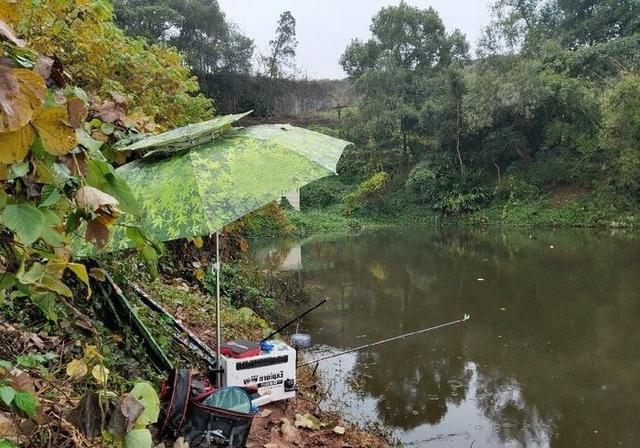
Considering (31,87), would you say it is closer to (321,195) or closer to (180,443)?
(180,443)

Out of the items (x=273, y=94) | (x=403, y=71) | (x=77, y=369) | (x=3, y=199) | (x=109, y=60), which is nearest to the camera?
(x=3, y=199)

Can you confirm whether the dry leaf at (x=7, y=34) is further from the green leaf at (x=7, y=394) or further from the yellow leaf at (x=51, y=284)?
the green leaf at (x=7, y=394)

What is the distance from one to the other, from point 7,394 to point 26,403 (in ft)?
0.17

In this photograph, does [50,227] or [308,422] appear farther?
[308,422]

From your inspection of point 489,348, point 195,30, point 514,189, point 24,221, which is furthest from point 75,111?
point 195,30

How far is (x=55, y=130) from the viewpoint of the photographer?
0.63 meters

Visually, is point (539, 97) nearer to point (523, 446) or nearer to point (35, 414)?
point (523, 446)

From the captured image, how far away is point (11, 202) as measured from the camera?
2.11 ft

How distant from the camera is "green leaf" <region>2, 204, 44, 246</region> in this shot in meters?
0.62

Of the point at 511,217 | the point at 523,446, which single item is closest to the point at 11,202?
the point at 523,446

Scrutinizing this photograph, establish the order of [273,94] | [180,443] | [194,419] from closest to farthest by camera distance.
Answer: [180,443]
[194,419]
[273,94]

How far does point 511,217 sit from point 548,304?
34.2ft

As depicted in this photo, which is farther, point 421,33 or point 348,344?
point 421,33

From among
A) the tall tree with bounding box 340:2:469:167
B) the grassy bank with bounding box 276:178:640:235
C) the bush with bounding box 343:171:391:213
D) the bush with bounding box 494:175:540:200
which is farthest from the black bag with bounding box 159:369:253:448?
the tall tree with bounding box 340:2:469:167
